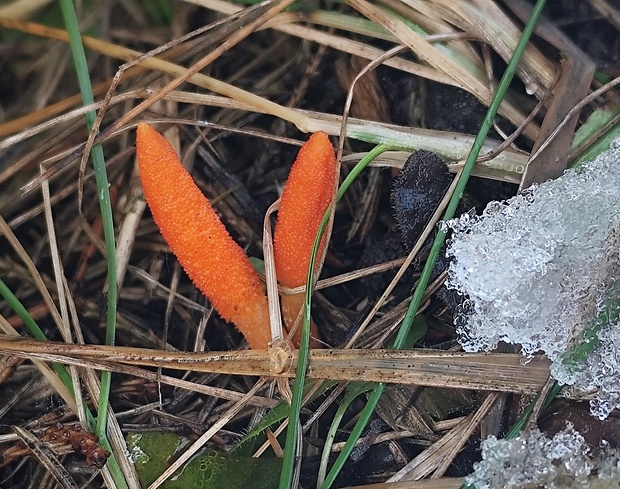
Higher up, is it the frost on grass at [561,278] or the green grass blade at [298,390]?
the frost on grass at [561,278]

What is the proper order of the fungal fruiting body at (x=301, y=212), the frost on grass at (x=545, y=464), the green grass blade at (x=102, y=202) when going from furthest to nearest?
the green grass blade at (x=102, y=202), the fungal fruiting body at (x=301, y=212), the frost on grass at (x=545, y=464)

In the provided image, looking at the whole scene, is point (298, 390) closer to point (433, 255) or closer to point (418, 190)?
point (433, 255)

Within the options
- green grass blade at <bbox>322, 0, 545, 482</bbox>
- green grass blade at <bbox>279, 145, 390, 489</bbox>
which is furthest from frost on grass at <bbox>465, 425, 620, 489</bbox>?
green grass blade at <bbox>279, 145, 390, 489</bbox>

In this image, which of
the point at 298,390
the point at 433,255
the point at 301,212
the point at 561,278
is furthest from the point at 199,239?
the point at 561,278

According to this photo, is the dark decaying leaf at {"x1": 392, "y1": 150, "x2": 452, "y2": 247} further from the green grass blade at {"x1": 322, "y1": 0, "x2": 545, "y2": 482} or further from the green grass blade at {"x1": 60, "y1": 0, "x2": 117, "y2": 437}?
the green grass blade at {"x1": 60, "y1": 0, "x2": 117, "y2": 437}

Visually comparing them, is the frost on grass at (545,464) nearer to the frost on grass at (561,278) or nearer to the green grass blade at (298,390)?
the frost on grass at (561,278)

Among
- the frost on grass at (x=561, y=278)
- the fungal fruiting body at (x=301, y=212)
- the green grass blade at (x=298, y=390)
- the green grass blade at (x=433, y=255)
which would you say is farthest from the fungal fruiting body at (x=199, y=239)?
the frost on grass at (x=561, y=278)
